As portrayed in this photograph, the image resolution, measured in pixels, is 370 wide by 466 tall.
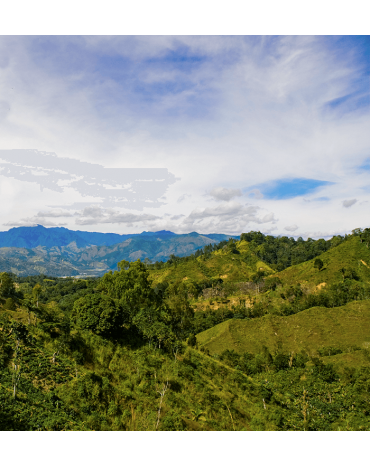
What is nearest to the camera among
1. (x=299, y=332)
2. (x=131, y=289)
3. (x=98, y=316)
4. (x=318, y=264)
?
(x=98, y=316)

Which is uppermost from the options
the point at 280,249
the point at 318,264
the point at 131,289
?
the point at 280,249

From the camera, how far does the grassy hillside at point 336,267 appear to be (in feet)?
243

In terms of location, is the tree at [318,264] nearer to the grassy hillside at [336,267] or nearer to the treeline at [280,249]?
the grassy hillside at [336,267]

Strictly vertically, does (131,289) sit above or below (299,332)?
above

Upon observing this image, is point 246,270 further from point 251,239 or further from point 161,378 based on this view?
point 161,378

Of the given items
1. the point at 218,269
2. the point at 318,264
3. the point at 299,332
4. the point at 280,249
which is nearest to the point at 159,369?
the point at 299,332

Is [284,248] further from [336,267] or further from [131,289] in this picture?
[131,289]

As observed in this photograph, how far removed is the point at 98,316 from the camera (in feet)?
69.7

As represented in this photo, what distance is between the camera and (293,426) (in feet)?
67.6

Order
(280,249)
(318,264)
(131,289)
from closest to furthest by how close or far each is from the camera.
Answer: (131,289)
(318,264)
(280,249)

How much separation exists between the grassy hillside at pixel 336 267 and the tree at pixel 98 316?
70389 millimetres

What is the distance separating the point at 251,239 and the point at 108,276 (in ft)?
408

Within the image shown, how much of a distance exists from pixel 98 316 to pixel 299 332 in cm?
4370

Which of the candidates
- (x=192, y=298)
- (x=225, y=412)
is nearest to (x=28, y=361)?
(x=225, y=412)
